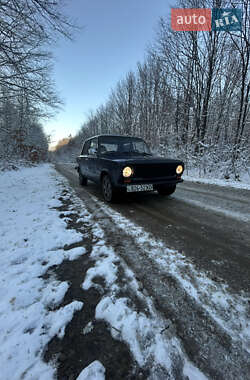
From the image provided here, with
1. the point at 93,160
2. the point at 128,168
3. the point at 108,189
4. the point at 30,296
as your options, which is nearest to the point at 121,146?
Result: the point at 93,160

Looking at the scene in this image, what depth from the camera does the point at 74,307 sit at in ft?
3.95

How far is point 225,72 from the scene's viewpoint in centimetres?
1075

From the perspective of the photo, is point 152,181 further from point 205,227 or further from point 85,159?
point 85,159

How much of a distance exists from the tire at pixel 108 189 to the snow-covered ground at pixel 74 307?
1.55 meters

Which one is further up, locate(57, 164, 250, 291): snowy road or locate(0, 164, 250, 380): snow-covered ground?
locate(0, 164, 250, 380): snow-covered ground

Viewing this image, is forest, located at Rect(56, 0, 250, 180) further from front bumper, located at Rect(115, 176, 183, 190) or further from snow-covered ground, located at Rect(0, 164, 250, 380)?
snow-covered ground, located at Rect(0, 164, 250, 380)

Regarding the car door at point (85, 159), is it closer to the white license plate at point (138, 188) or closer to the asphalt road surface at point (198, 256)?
the asphalt road surface at point (198, 256)

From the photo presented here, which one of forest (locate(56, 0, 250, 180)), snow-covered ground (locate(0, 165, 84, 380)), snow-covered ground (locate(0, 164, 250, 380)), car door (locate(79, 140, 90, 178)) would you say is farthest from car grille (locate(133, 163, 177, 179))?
forest (locate(56, 0, 250, 180))

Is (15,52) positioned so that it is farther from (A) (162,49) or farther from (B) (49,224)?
(A) (162,49)

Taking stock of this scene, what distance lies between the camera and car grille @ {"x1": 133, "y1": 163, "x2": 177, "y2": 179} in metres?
3.32

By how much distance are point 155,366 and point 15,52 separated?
7.53 meters

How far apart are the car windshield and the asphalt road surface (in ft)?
4.67

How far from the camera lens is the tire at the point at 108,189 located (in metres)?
3.68

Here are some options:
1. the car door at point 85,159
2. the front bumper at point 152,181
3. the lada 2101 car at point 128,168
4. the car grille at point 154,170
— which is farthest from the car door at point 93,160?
the car grille at point 154,170
